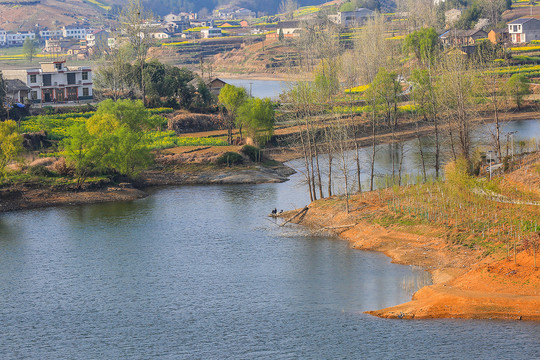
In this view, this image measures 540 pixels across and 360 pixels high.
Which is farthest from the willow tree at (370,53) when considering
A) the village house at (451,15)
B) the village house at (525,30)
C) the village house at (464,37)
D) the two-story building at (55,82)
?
the village house at (451,15)

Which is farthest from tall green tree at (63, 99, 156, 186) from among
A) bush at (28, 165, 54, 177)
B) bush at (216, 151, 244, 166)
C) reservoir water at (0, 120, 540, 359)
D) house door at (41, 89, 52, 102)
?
house door at (41, 89, 52, 102)

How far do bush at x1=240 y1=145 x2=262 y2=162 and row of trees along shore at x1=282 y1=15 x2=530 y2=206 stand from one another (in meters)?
4.89

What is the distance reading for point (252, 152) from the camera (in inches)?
3007

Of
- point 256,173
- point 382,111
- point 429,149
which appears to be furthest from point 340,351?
point 382,111

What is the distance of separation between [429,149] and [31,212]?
42.1 meters

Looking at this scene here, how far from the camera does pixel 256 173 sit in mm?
71875

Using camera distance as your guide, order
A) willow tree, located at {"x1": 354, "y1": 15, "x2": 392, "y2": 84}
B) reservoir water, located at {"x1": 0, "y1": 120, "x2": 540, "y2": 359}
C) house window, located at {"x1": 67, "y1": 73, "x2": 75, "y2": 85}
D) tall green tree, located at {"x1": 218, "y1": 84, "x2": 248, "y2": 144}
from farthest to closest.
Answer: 1. willow tree, located at {"x1": 354, "y1": 15, "x2": 392, "y2": 84}
2. house window, located at {"x1": 67, "y1": 73, "x2": 75, "y2": 85}
3. tall green tree, located at {"x1": 218, "y1": 84, "x2": 248, "y2": 144}
4. reservoir water, located at {"x1": 0, "y1": 120, "x2": 540, "y2": 359}

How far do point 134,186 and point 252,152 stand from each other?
13.7m

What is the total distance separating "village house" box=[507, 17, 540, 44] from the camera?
151 meters

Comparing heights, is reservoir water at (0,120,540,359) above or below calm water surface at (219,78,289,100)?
below

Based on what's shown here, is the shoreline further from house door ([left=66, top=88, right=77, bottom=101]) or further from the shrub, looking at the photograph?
house door ([left=66, top=88, right=77, bottom=101])

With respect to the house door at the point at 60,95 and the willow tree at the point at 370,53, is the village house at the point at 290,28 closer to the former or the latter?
the willow tree at the point at 370,53

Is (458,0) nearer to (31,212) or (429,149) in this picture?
(429,149)

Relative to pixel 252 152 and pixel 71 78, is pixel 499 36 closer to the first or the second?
pixel 71 78
